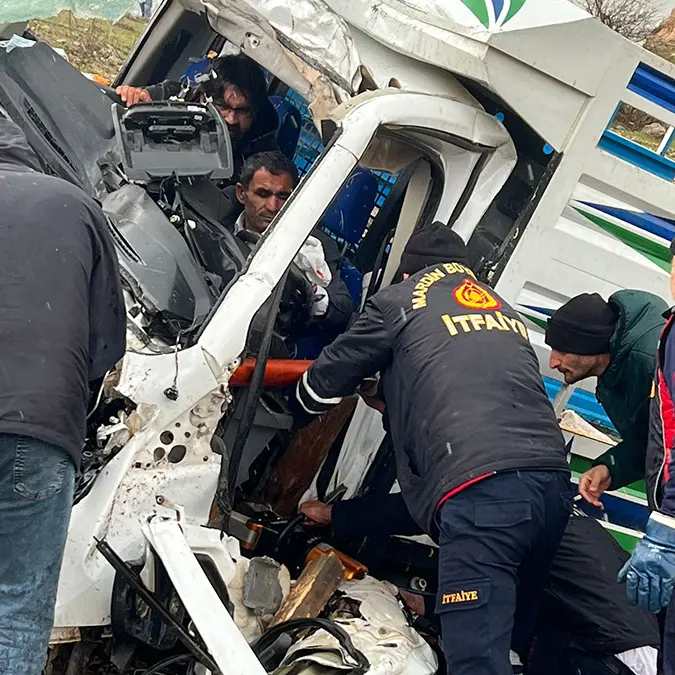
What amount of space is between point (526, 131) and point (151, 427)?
5.36 feet

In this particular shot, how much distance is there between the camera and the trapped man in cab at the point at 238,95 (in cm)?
408

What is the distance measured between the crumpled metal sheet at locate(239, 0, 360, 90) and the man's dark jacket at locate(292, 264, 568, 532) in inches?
27.5

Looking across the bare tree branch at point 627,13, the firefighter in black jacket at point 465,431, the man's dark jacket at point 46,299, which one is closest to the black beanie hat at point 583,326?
the firefighter in black jacket at point 465,431

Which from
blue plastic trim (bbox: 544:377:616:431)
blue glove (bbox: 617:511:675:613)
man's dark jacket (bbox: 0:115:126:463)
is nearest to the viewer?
man's dark jacket (bbox: 0:115:126:463)

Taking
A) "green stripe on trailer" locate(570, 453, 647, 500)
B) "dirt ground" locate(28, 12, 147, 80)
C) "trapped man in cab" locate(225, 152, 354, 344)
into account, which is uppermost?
"trapped man in cab" locate(225, 152, 354, 344)

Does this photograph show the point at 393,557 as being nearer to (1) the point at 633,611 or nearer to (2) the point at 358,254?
(1) the point at 633,611

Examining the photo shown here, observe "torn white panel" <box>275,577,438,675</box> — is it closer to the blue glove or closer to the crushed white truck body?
the crushed white truck body

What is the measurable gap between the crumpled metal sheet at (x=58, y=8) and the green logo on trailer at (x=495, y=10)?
1.19 m

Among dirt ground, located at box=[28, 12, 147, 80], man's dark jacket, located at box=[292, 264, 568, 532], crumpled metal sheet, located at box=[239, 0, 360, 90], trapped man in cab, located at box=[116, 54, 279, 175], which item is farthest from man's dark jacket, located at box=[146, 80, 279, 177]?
dirt ground, located at box=[28, 12, 147, 80]

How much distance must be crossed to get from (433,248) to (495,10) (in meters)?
0.81

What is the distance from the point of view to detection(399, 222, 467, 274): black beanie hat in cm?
287

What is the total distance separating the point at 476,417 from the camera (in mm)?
2555

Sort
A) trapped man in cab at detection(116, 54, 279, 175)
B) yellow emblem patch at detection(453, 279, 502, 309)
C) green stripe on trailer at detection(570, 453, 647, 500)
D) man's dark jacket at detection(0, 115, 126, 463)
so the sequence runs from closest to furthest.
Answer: man's dark jacket at detection(0, 115, 126, 463)
yellow emblem patch at detection(453, 279, 502, 309)
green stripe on trailer at detection(570, 453, 647, 500)
trapped man in cab at detection(116, 54, 279, 175)

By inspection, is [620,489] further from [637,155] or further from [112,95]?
[112,95]
